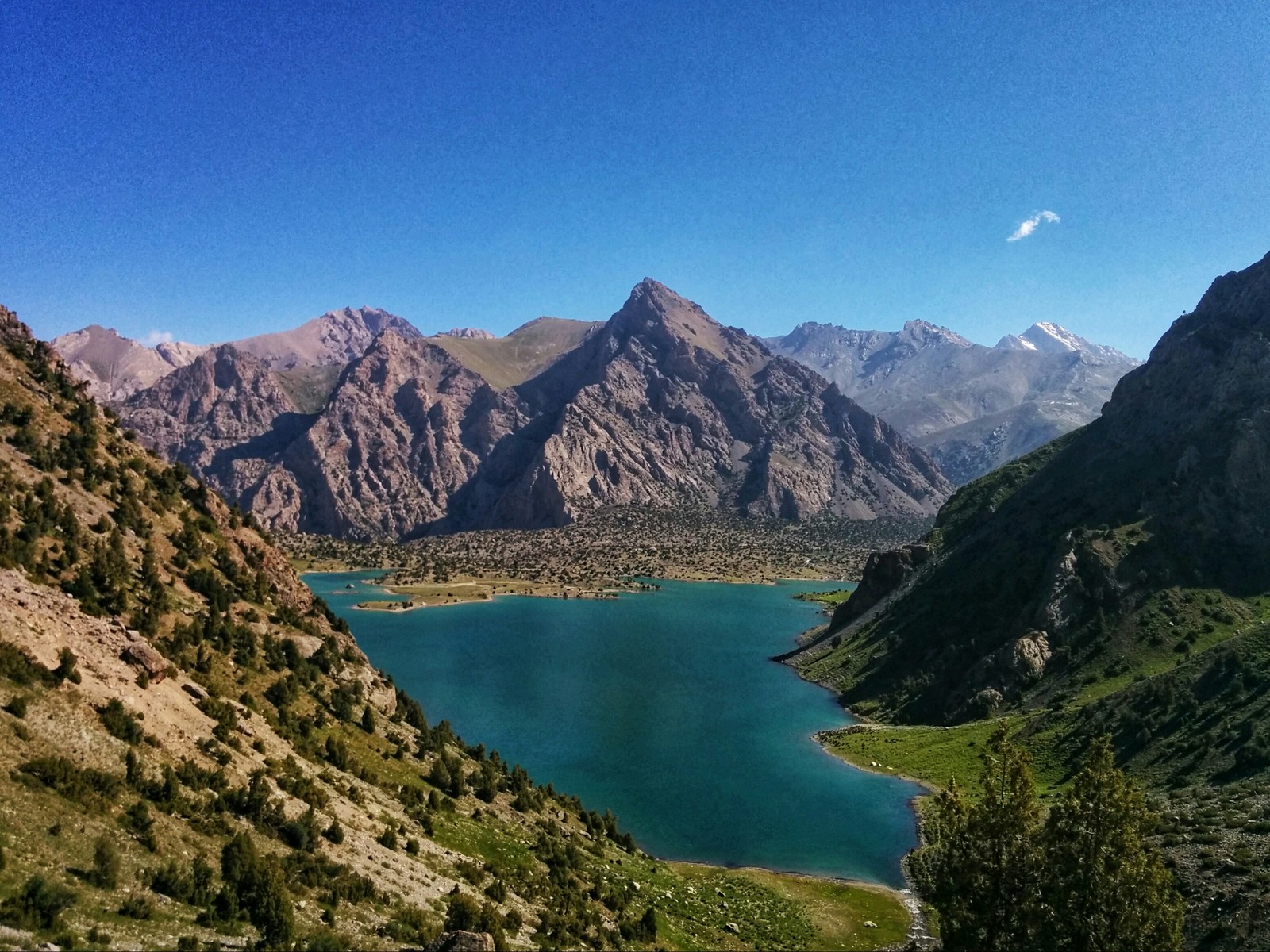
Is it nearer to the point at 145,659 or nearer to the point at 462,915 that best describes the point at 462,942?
the point at 462,915

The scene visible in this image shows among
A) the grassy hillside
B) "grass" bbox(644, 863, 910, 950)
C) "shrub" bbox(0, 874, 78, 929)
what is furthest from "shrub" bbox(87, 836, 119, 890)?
"grass" bbox(644, 863, 910, 950)

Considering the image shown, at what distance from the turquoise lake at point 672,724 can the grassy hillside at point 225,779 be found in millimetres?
9508

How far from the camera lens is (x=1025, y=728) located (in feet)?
240

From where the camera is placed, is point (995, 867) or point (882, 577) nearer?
point (995, 867)

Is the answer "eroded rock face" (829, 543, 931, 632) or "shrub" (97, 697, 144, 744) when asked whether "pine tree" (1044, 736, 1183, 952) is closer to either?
"shrub" (97, 697, 144, 744)

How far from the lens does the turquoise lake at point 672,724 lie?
60844 mm

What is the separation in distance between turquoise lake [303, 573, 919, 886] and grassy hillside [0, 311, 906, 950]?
951cm

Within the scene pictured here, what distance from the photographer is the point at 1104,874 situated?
2319cm

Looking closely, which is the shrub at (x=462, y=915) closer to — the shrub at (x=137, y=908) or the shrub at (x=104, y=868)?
the shrub at (x=137, y=908)

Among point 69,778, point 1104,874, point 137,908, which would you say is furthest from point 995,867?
point 69,778

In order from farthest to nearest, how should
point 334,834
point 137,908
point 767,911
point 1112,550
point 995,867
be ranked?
point 1112,550 → point 767,911 → point 334,834 → point 995,867 → point 137,908

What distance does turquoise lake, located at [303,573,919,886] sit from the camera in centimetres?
6084

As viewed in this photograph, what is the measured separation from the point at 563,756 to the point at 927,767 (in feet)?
113

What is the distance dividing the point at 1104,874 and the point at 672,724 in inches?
2799
